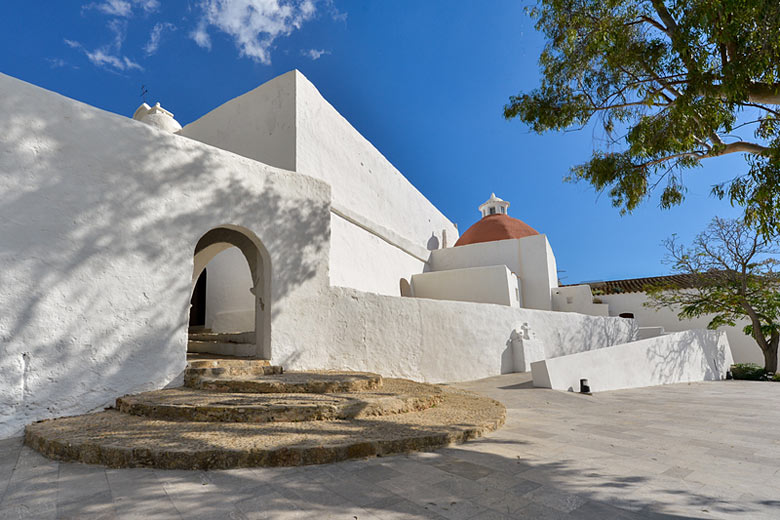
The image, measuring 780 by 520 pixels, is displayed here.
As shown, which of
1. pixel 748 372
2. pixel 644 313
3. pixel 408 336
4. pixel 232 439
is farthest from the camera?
pixel 644 313

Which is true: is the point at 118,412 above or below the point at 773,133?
below

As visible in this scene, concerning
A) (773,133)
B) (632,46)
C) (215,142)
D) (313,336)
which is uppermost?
(215,142)

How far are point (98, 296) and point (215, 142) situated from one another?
7.43m

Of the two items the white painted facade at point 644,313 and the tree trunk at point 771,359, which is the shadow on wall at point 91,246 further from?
the tree trunk at point 771,359

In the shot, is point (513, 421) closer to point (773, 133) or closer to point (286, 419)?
point (286, 419)

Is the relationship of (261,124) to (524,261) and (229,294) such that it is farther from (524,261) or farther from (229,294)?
(524,261)

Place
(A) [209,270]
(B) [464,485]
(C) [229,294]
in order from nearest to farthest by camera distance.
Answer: (B) [464,485]
(C) [229,294]
(A) [209,270]

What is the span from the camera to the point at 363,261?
479 inches

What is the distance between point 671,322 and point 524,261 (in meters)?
8.69

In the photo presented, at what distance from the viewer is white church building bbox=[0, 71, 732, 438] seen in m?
4.38

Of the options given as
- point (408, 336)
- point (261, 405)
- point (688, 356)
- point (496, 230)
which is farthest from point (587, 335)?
point (261, 405)

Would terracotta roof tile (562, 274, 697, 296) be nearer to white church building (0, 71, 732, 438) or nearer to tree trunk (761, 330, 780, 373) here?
tree trunk (761, 330, 780, 373)

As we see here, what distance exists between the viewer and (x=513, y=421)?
4883mm

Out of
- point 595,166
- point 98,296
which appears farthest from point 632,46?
point 98,296
